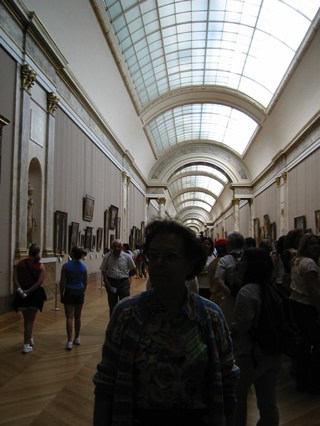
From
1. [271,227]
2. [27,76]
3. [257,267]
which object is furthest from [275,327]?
[271,227]

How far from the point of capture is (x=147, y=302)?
1.88 m

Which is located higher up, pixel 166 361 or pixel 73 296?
pixel 166 361

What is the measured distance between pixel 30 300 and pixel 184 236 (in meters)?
5.10

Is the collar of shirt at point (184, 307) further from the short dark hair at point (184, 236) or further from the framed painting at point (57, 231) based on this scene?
the framed painting at point (57, 231)

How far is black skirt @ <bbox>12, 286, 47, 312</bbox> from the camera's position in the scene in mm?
6402

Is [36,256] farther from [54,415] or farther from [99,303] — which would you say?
[99,303]

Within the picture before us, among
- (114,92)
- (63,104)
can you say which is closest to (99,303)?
(63,104)

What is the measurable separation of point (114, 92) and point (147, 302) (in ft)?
61.5

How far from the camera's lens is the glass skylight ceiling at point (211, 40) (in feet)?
56.8

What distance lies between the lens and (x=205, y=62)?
80.8 ft

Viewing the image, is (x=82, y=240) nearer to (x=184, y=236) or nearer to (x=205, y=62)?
(x=184, y=236)

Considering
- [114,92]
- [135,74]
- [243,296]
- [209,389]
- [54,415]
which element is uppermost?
[135,74]

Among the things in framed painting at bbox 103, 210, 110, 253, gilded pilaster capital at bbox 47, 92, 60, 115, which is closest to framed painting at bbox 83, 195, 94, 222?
framed painting at bbox 103, 210, 110, 253

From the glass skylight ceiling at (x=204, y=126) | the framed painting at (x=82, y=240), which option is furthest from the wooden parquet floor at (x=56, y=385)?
the glass skylight ceiling at (x=204, y=126)
